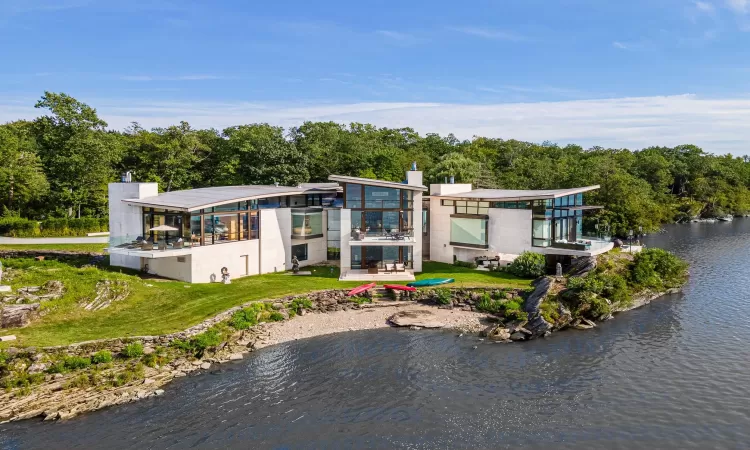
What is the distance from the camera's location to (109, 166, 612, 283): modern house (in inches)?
1276

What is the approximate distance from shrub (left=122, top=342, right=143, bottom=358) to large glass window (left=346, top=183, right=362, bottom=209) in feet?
57.9

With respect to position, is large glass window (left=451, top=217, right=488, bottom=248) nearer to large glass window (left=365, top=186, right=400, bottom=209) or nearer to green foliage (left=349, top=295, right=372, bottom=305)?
large glass window (left=365, top=186, right=400, bottom=209)

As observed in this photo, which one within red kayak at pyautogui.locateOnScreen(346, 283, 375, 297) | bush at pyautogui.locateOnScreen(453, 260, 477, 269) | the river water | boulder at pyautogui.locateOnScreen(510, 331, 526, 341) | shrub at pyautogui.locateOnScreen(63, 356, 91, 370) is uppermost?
bush at pyautogui.locateOnScreen(453, 260, 477, 269)

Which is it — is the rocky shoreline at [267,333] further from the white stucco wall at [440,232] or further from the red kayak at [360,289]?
the white stucco wall at [440,232]

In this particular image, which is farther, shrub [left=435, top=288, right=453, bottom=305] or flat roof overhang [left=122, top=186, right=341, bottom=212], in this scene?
shrub [left=435, top=288, right=453, bottom=305]

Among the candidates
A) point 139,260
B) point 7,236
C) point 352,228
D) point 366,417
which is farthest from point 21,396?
point 7,236

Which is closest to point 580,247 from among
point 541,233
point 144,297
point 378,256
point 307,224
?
point 541,233

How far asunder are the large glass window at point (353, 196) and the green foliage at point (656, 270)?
19.8m

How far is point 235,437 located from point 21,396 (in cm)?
881

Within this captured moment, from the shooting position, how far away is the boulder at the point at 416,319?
29078 millimetres

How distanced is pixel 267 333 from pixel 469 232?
735 inches

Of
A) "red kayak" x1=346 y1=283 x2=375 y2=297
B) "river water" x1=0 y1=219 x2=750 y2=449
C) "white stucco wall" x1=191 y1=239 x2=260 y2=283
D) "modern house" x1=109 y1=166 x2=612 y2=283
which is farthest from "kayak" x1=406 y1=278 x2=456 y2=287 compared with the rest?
"white stucco wall" x1=191 y1=239 x2=260 y2=283

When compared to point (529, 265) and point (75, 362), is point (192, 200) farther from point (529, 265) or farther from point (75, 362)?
point (529, 265)

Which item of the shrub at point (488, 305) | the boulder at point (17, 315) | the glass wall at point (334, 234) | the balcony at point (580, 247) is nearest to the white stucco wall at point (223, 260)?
the glass wall at point (334, 234)
